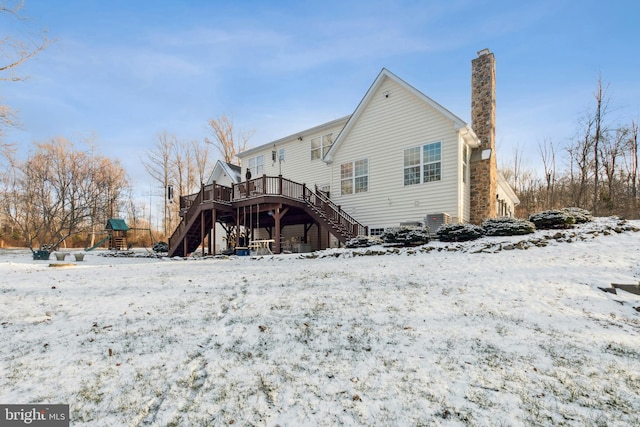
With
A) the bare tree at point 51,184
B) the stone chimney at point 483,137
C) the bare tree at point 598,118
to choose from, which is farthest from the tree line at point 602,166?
the bare tree at point 51,184

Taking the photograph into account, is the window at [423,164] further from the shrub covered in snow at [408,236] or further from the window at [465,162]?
the shrub covered in snow at [408,236]

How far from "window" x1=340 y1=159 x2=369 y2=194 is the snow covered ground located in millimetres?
8635

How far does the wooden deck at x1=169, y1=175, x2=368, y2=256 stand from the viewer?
14117 millimetres

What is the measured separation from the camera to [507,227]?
1069 cm

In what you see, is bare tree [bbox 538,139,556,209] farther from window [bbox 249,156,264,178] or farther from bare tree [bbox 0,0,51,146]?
bare tree [bbox 0,0,51,146]

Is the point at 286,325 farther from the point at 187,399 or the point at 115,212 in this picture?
the point at 115,212

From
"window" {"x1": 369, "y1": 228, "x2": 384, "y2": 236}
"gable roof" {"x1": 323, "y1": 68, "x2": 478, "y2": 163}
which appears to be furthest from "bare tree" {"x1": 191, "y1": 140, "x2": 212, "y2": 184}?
"window" {"x1": 369, "y1": 228, "x2": 384, "y2": 236}

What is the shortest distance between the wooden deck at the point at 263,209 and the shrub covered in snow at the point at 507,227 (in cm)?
523

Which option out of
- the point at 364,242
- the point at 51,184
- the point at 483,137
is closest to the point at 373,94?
the point at 483,137

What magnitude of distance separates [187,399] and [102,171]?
3475 cm

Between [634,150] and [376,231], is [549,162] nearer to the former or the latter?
[634,150]

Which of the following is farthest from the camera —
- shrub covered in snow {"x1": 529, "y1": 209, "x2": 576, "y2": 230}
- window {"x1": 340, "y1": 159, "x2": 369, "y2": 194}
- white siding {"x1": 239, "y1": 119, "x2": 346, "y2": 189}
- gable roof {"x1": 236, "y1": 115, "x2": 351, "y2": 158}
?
white siding {"x1": 239, "y1": 119, "x2": 346, "y2": 189}

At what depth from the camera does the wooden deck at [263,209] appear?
46.3 feet

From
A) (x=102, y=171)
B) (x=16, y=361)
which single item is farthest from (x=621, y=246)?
(x=102, y=171)
